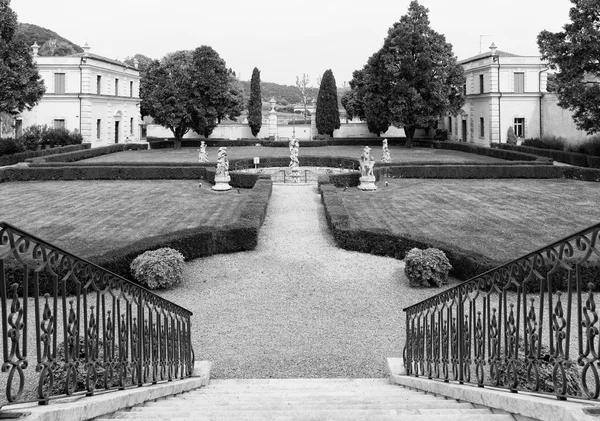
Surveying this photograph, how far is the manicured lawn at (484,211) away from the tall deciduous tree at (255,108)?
35507mm

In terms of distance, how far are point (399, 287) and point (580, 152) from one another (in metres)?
29.9

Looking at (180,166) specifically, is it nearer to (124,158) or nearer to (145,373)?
(124,158)

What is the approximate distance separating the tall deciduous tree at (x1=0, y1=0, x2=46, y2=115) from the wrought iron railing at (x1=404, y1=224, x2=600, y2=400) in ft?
118

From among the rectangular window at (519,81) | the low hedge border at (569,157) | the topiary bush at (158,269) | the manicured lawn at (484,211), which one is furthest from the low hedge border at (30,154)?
the rectangular window at (519,81)

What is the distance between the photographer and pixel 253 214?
63.7ft

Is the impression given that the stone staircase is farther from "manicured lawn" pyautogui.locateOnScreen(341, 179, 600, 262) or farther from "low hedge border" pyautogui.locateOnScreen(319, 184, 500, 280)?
"manicured lawn" pyautogui.locateOnScreen(341, 179, 600, 262)

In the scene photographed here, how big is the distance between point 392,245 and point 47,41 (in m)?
95.0

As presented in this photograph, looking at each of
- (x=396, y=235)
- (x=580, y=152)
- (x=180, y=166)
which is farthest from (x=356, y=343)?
(x=580, y=152)

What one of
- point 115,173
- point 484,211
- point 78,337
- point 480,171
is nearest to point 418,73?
point 480,171

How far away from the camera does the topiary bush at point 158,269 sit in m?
13.9

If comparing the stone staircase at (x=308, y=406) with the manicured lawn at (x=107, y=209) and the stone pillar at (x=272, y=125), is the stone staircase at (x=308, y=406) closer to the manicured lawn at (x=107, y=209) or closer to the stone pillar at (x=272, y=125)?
the manicured lawn at (x=107, y=209)

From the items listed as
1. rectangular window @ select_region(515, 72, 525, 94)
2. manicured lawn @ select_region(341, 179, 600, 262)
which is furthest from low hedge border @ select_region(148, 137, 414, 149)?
manicured lawn @ select_region(341, 179, 600, 262)

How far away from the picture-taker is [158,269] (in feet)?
45.3

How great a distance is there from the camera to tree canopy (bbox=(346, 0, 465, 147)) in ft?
165
